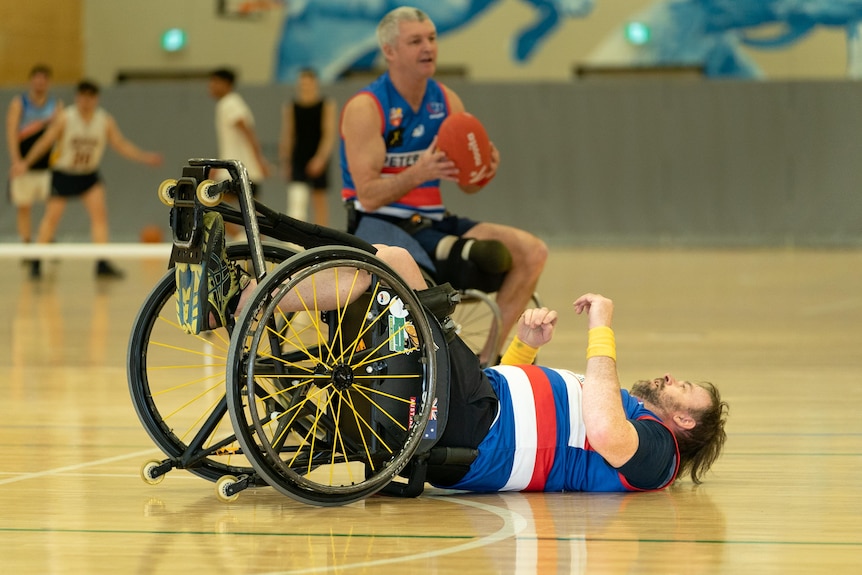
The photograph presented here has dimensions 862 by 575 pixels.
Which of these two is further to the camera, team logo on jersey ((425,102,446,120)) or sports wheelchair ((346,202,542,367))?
team logo on jersey ((425,102,446,120))

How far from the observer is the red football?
14.7 feet

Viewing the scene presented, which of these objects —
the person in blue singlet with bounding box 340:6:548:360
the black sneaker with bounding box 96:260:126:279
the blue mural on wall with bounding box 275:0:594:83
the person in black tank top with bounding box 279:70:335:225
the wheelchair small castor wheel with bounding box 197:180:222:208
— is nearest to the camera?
the wheelchair small castor wheel with bounding box 197:180:222:208

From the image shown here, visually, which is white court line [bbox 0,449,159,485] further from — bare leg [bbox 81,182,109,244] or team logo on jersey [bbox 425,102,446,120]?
bare leg [bbox 81,182,109,244]

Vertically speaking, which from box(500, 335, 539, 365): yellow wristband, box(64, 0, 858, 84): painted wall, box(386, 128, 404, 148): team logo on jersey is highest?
box(64, 0, 858, 84): painted wall

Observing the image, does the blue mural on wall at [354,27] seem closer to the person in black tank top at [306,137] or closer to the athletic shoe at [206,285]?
the person in black tank top at [306,137]

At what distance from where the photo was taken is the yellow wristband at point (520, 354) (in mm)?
3312

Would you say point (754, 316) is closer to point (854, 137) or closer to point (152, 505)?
point (152, 505)

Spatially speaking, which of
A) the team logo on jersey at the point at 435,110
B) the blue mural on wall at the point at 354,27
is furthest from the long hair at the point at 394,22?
the blue mural on wall at the point at 354,27

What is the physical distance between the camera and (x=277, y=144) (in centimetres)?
1474

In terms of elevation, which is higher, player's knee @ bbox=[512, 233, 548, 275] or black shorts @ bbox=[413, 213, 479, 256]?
black shorts @ bbox=[413, 213, 479, 256]

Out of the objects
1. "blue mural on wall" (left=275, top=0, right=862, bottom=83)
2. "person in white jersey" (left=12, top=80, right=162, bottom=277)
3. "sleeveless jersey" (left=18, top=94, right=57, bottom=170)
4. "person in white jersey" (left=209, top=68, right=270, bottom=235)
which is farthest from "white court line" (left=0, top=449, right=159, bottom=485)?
"blue mural on wall" (left=275, top=0, right=862, bottom=83)

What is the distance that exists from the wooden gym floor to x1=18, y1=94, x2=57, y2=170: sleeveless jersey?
17.3 feet

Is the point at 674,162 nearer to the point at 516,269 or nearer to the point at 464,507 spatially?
the point at 516,269

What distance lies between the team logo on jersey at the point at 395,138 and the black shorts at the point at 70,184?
20.2ft
